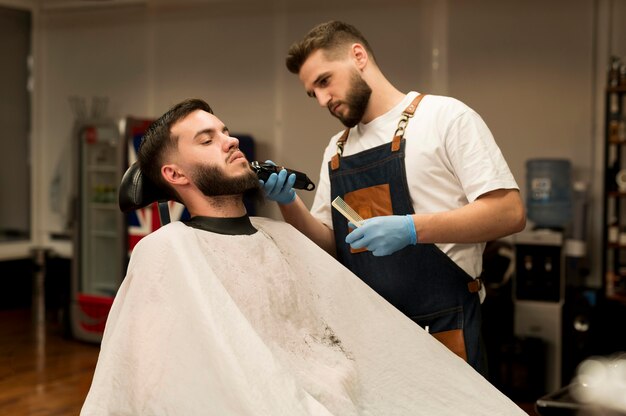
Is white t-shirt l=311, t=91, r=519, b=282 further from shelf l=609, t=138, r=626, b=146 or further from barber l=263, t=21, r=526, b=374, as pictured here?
shelf l=609, t=138, r=626, b=146

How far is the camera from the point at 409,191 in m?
2.20

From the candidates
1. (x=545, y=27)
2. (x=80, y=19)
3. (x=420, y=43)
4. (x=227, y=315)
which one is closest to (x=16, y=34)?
(x=80, y=19)

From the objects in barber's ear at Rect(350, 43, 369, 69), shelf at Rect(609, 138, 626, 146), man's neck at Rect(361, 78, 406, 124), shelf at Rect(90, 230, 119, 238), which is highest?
barber's ear at Rect(350, 43, 369, 69)

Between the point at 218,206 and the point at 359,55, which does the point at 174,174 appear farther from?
the point at 359,55

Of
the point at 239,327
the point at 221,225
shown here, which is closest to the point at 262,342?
the point at 239,327

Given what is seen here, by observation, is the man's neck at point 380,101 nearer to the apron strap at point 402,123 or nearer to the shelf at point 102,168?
the apron strap at point 402,123

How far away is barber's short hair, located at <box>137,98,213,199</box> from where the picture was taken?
2.07m

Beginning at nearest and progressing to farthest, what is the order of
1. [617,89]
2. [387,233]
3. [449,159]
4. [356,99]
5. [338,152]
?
1. [387,233]
2. [449,159]
3. [356,99]
4. [338,152]
5. [617,89]

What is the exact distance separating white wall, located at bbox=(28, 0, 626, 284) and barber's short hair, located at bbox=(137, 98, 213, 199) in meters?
3.58

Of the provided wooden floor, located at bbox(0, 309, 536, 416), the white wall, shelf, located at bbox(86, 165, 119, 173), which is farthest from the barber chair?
shelf, located at bbox(86, 165, 119, 173)

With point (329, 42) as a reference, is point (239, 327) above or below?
below

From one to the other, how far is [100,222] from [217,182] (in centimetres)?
446

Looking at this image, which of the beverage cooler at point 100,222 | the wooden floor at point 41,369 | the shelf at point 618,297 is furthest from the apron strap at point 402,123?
the beverage cooler at point 100,222

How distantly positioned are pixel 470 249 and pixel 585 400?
672mm
